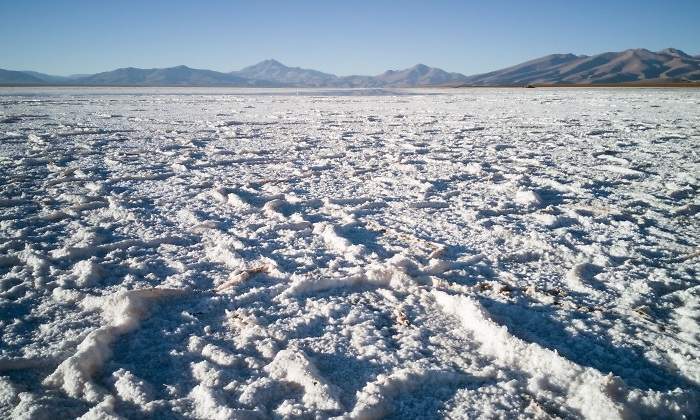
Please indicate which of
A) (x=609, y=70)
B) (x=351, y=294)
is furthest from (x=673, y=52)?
(x=351, y=294)

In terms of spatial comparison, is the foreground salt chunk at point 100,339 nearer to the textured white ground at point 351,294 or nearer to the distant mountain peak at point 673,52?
the textured white ground at point 351,294

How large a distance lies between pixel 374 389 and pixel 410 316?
563 mm

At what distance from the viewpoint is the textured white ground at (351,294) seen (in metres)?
1.44

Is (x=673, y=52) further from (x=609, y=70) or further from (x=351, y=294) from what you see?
(x=351, y=294)

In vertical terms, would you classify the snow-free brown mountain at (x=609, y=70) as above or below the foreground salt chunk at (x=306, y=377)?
above

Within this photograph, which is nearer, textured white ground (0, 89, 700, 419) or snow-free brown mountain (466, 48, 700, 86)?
textured white ground (0, 89, 700, 419)

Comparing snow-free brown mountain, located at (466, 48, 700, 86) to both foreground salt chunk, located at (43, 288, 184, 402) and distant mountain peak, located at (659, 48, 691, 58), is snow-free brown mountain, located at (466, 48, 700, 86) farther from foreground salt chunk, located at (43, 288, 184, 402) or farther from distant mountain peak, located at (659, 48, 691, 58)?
foreground salt chunk, located at (43, 288, 184, 402)

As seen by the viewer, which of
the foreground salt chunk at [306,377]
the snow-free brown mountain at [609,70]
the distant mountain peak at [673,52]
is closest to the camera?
the foreground salt chunk at [306,377]

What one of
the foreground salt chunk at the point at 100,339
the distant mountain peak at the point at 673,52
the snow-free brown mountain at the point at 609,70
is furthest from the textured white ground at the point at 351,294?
the distant mountain peak at the point at 673,52

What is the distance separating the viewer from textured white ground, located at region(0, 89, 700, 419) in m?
1.44

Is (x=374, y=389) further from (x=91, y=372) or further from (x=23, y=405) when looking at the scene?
(x=23, y=405)

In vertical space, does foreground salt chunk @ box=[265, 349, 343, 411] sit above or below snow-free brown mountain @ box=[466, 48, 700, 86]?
below

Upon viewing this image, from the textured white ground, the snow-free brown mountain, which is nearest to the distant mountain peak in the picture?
the snow-free brown mountain

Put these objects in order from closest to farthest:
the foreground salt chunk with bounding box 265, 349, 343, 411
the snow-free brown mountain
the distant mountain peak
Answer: the foreground salt chunk with bounding box 265, 349, 343, 411
the snow-free brown mountain
the distant mountain peak
